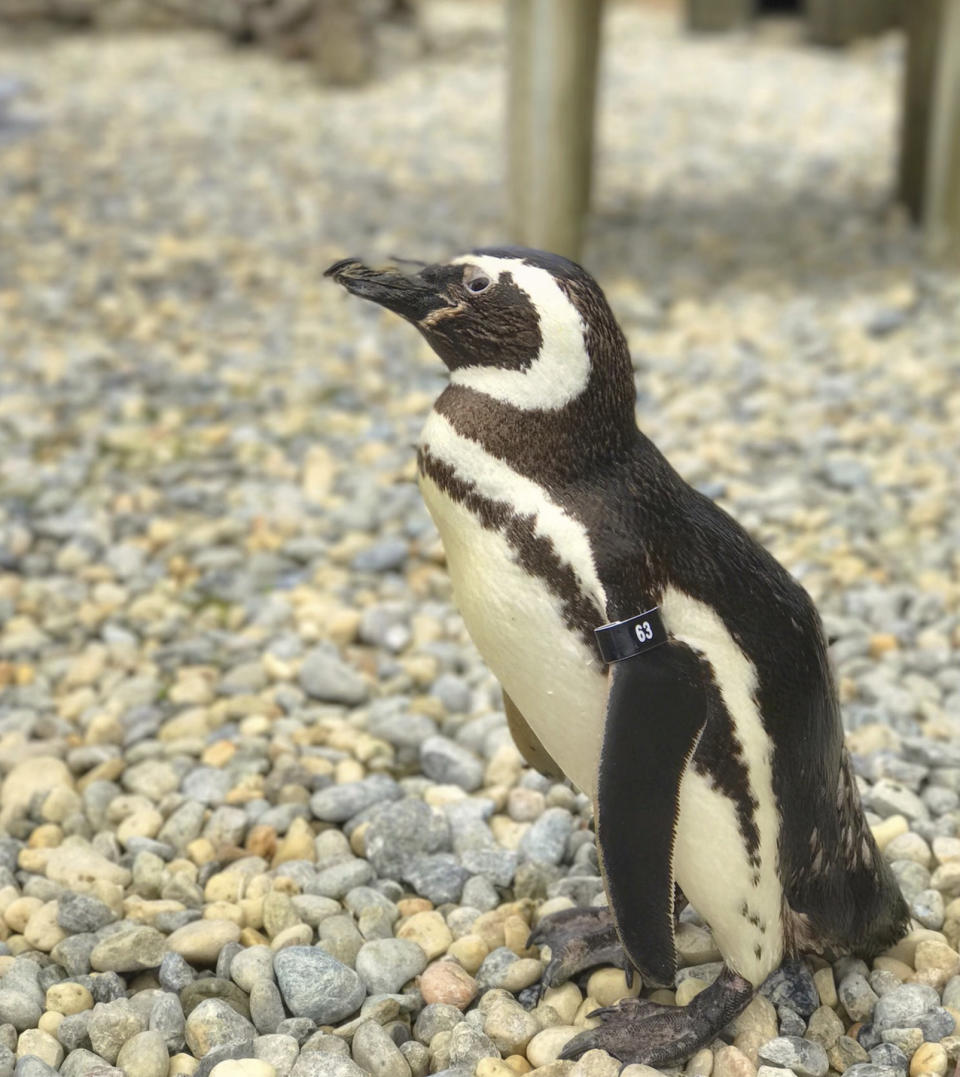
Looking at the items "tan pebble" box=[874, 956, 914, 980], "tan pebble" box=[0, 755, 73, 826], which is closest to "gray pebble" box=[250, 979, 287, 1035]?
"tan pebble" box=[0, 755, 73, 826]

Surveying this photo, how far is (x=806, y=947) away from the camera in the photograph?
1.88 meters

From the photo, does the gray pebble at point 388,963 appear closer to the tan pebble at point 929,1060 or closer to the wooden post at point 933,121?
the tan pebble at point 929,1060

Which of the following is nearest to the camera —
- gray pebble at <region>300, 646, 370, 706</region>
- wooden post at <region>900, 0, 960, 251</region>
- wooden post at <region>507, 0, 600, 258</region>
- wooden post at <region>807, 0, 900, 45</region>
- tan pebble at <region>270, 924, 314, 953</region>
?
tan pebble at <region>270, 924, 314, 953</region>

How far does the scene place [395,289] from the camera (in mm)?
1693

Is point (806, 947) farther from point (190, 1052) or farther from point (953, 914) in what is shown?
point (190, 1052)

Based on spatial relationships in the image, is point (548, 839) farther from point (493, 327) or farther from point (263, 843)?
point (493, 327)

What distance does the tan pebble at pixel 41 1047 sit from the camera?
1.77 meters

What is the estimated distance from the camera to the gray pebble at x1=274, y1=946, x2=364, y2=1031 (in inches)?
73.2

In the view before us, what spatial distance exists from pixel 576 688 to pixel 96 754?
1.30 metres

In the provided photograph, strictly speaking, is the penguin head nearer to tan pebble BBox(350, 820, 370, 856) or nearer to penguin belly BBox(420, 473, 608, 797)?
penguin belly BBox(420, 473, 608, 797)

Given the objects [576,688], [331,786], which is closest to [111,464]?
[331,786]

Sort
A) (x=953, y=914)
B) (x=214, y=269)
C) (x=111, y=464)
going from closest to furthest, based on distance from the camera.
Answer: (x=953, y=914) → (x=111, y=464) → (x=214, y=269)

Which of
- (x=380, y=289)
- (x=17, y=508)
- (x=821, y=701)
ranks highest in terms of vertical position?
(x=380, y=289)

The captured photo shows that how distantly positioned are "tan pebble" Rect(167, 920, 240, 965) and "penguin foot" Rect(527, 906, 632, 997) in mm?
455
